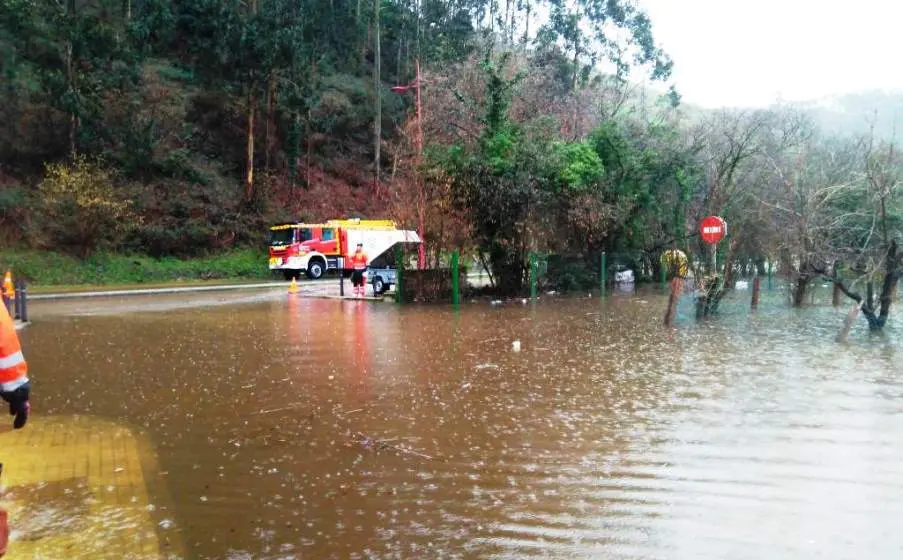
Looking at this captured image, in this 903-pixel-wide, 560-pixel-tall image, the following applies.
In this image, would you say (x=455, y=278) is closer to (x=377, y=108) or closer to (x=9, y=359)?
(x=9, y=359)

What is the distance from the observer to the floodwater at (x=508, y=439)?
176 inches

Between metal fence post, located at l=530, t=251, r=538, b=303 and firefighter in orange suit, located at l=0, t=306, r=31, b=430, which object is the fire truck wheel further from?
firefighter in orange suit, located at l=0, t=306, r=31, b=430

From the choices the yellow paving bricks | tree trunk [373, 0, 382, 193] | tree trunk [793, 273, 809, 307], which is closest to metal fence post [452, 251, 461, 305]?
tree trunk [793, 273, 809, 307]

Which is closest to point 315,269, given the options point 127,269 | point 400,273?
point 127,269

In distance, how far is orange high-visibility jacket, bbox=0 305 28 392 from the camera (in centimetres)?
324

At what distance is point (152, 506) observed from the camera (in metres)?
4.96

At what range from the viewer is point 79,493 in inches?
206

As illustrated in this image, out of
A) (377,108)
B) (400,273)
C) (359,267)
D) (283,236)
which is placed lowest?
(400,273)

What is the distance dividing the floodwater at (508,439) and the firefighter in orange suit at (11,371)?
142 centimetres

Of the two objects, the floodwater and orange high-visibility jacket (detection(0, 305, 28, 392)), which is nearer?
orange high-visibility jacket (detection(0, 305, 28, 392))

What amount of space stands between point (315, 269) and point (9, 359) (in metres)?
31.2

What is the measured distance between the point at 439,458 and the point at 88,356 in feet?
25.8

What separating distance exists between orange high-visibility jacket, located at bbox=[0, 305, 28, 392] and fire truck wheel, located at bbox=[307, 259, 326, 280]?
3099cm

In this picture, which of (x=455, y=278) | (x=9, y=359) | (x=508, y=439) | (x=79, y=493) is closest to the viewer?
(x=9, y=359)
